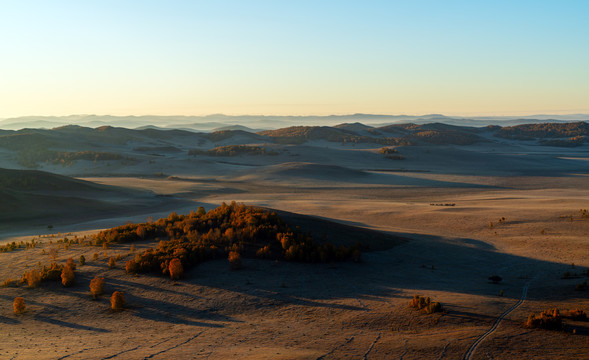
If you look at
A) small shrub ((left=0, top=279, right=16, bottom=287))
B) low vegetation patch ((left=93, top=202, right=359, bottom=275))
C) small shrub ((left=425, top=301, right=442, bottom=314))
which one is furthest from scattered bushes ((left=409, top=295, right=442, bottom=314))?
small shrub ((left=0, top=279, right=16, bottom=287))

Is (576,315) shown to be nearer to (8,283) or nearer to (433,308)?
(433,308)

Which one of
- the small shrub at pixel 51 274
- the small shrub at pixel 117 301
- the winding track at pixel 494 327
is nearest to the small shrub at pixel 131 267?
the small shrub at pixel 51 274

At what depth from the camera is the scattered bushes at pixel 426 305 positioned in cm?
848

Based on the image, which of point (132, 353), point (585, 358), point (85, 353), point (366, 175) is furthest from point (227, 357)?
point (366, 175)

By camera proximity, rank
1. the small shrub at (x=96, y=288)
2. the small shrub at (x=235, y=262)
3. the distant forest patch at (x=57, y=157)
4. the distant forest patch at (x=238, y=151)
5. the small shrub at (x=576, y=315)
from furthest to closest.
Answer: the distant forest patch at (x=238, y=151) < the distant forest patch at (x=57, y=157) < the small shrub at (x=235, y=262) < the small shrub at (x=96, y=288) < the small shrub at (x=576, y=315)

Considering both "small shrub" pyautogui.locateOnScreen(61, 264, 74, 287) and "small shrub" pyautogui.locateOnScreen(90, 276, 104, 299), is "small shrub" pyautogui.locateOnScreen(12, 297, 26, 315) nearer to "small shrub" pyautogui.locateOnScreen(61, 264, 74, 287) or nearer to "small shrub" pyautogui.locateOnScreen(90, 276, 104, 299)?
"small shrub" pyautogui.locateOnScreen(90, 276, 104, 299)

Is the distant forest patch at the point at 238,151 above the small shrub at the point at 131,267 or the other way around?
above

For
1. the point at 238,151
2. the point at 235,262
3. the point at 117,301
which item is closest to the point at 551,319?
the point at 235,262

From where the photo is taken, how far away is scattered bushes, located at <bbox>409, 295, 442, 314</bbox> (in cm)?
848

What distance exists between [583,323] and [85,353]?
810 centimetres

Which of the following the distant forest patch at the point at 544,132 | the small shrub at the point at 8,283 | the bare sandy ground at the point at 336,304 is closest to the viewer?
the bare sandy ground at the point at 336,304

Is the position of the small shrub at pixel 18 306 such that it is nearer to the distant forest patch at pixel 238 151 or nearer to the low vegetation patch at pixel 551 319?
the low vegetation patch at pixel 551 319

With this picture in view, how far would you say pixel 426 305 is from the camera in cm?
872

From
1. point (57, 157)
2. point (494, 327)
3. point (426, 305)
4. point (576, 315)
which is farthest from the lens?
point (57, 157)
